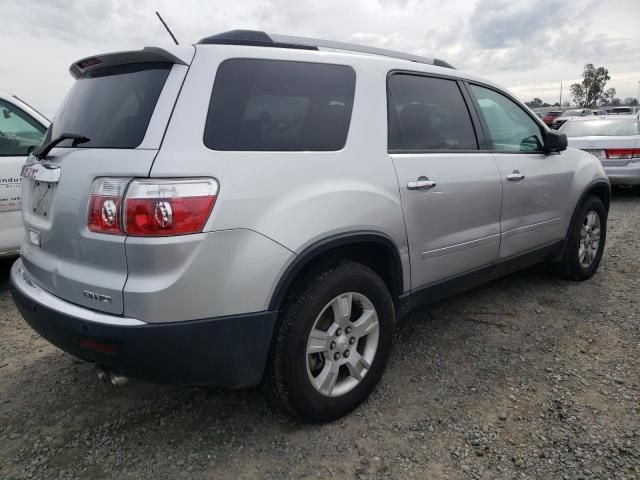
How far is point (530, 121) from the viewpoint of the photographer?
3.90 m

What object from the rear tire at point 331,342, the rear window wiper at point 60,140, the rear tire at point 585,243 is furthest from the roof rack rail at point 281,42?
the rear tire at point 585,243

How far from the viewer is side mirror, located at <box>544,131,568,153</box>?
3.77 metres

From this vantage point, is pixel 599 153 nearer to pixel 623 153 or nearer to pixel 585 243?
pixel 623 153

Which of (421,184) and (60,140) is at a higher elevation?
(60,140)

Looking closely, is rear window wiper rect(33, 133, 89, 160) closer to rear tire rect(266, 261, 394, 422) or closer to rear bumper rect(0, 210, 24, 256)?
rear tire rect(266, 261, 394, 422)

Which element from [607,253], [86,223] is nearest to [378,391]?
[86,223]

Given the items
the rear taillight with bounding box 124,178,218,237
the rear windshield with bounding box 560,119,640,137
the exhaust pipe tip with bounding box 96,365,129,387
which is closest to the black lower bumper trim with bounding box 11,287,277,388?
the exhaust pipe tip with bounding box 96,365,129,387

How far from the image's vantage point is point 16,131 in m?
4.41

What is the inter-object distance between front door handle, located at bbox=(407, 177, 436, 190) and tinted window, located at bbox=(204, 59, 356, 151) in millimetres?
473

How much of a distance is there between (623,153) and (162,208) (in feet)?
28.0

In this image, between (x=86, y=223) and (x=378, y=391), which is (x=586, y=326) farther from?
(x=86, y=223)

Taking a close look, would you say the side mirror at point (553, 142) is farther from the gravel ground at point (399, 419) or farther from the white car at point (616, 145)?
the white car at point (616, 145)

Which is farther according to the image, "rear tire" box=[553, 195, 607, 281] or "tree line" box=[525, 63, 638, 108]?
"tree line" box=[525, 63, 638, 108]

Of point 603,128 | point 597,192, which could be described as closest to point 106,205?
point 597,192
